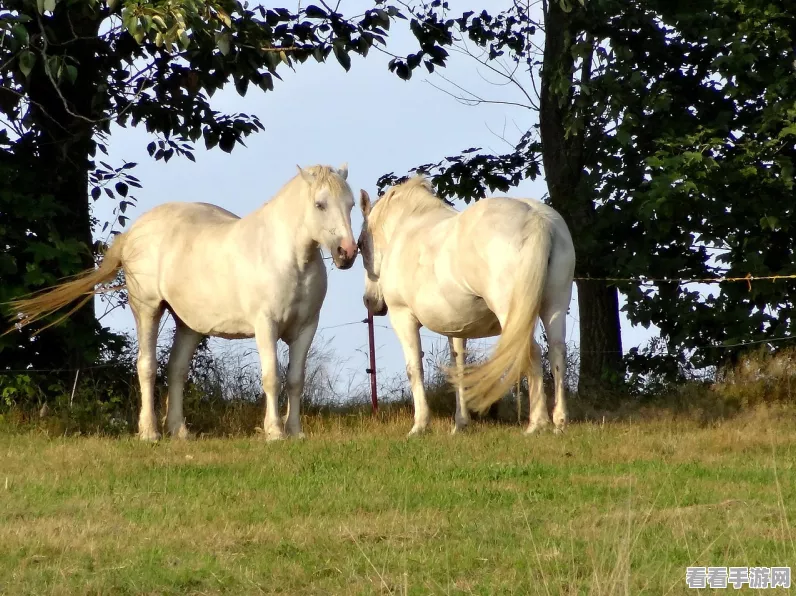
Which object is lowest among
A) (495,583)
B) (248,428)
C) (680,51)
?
(495,583)

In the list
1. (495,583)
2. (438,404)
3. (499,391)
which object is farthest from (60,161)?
(495,583)

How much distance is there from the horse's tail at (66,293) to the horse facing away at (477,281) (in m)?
2.39

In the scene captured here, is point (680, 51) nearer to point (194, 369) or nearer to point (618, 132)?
point (618, 132)

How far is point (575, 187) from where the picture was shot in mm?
15344

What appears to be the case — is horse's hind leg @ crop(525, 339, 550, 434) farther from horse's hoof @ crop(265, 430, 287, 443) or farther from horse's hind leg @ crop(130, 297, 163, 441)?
horse's hind leg @ crop(130, 297, 163, 441)

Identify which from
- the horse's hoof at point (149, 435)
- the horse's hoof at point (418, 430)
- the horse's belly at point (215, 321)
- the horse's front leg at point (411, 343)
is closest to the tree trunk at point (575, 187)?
the horse's front leg at point (411, 343)

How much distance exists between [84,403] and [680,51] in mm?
8162

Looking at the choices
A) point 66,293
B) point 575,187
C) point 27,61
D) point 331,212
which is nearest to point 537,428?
point 331,212

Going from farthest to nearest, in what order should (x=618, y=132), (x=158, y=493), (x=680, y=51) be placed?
(x=680, y=51) < (x=618, y=132) < (x=158, y=493)

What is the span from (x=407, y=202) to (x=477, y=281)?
1837 millimetres

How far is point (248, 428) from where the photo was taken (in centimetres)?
1205

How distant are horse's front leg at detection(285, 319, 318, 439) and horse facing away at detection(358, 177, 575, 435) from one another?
89cm

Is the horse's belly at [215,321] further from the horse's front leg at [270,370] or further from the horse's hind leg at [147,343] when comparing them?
the horse's hind leg at [147,343]

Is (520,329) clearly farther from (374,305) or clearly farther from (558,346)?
(374,305)
